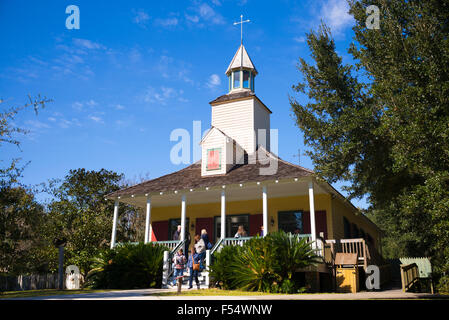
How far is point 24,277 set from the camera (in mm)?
19000

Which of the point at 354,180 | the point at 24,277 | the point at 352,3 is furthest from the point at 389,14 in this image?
the point at 24,277

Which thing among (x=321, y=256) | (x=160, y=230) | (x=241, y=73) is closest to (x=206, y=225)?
(x=160, y=230)

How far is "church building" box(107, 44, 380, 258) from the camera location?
53.5ft

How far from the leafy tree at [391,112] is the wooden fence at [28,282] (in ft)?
50.4

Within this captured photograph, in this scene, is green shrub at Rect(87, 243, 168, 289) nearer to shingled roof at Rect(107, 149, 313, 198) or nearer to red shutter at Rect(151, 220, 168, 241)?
shingled roof at Rect(107, 149, 313, 198)

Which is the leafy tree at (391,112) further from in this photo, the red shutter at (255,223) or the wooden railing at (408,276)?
the red shutter at (255,223)

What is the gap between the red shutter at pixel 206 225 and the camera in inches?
774

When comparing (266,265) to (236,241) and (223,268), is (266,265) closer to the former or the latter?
(223,268)

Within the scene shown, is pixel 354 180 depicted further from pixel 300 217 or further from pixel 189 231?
pixel 189 231

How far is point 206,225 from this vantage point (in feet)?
65.1

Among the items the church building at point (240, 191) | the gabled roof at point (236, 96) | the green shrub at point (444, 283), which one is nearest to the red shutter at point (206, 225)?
the church building at point (240, 191)

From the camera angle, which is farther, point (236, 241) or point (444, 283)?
point (236, 241)

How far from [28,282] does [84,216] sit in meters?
4.94
